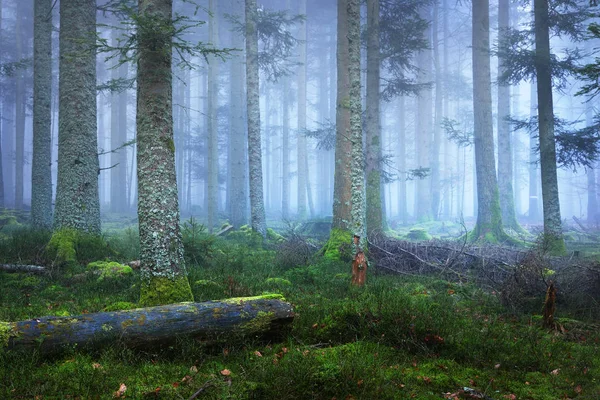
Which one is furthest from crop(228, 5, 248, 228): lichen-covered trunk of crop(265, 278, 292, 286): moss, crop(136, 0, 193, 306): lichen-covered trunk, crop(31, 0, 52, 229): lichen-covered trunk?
crop(136, 0, 193, 306): lichen-covered trunk

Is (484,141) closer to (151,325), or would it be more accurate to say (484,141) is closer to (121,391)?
(151,325)

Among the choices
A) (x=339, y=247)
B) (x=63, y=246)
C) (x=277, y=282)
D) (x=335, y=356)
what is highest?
(x=63, y=246)

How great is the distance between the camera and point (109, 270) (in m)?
8.29

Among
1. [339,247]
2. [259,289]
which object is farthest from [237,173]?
[259,289]

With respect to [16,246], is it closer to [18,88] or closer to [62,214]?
[62,214]

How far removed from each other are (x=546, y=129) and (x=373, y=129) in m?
5.92

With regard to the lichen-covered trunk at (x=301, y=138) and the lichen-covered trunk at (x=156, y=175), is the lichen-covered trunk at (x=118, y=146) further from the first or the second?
the lichen-covered trunk at (x=156, y=175)

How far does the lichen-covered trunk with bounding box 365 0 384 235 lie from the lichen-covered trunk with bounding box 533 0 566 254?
5398 mm

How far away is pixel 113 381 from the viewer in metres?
3.71

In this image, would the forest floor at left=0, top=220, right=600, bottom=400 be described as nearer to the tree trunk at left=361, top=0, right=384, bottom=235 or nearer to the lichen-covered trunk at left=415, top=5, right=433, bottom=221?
the tree trunk at left=361, top=0, right=384, bottom=235

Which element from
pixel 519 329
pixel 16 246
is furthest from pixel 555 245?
pixel 16 246

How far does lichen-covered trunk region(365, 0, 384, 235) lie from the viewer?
14.8 meters

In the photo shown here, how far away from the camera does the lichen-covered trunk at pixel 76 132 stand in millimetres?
10141

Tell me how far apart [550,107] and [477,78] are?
19.3 feet
